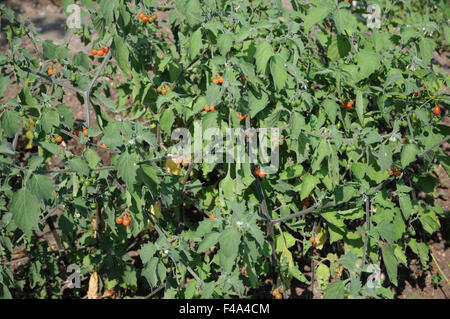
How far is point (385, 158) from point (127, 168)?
150cm

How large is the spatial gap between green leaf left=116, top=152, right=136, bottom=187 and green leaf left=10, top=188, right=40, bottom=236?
43 cm

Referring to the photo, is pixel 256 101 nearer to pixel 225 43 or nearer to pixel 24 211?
pixel 225 43

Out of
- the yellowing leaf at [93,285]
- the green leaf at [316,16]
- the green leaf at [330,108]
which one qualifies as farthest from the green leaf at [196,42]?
the yellowing leaf at [93,285]

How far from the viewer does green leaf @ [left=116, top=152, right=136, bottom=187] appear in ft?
7.06

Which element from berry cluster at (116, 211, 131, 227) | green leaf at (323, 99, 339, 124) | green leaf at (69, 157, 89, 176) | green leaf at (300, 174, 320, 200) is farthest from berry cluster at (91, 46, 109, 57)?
green leaf at (300, 174, 320, 200)

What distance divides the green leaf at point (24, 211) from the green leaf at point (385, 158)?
1898 millimetres

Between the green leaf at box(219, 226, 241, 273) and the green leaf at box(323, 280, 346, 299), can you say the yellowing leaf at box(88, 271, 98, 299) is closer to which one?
the green leaf at box(219, 226, 241, 273)

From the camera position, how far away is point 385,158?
8.27ft

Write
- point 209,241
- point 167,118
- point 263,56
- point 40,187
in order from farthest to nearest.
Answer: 1. point 167,118
2. point 209,241
3. point 263,56
4. point 40,187

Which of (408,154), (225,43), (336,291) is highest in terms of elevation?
(225,43)

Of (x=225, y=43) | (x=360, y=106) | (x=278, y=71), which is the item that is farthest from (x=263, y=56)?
(x=360, y=106)

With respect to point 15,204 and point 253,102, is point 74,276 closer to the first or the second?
point 15,204

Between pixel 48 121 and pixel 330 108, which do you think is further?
pixel 330 108

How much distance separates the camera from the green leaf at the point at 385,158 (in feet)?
8.15
